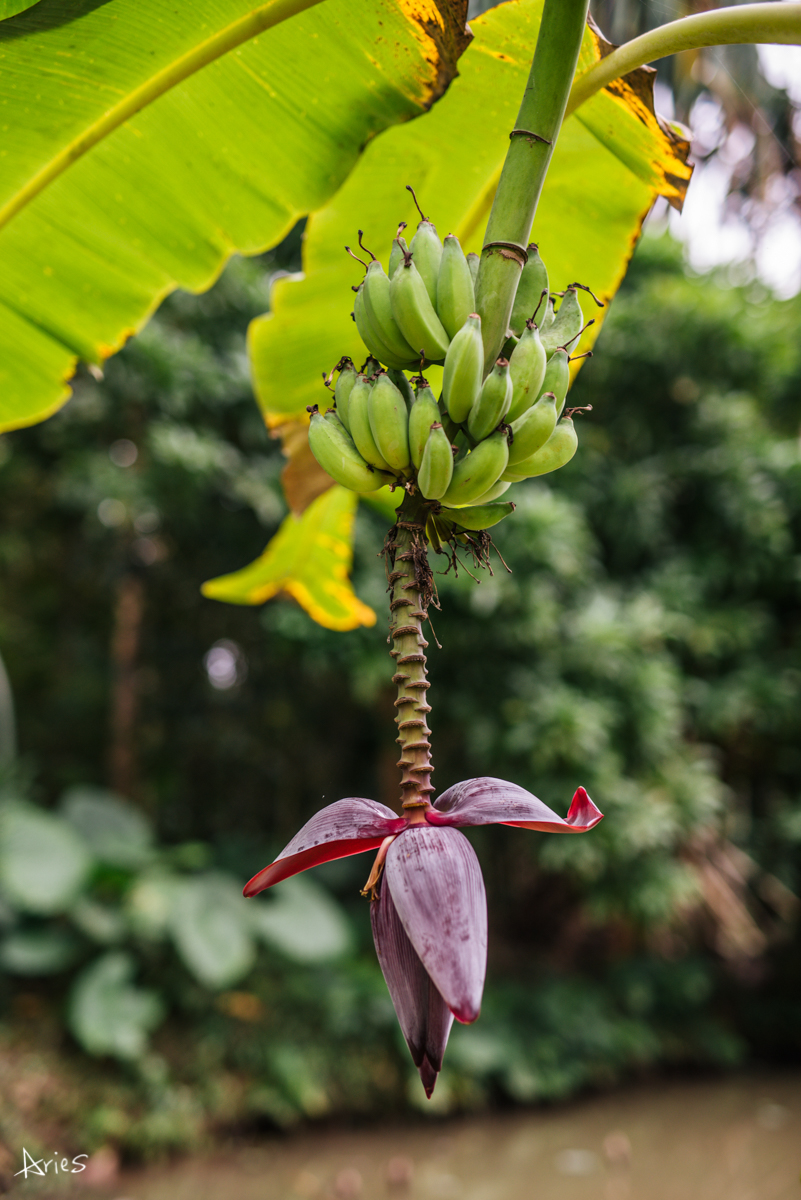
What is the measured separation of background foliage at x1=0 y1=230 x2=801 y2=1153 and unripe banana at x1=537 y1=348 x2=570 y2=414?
2.18m

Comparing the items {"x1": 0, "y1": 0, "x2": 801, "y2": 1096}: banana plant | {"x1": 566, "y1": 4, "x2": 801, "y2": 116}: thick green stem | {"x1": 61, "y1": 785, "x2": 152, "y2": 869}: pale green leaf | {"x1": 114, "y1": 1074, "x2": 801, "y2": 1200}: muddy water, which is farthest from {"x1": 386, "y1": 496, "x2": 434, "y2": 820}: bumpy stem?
{"x1": 61, "y1": 785, "x2": 152, "y2": 869}: pale green leaf

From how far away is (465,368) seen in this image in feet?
1.53

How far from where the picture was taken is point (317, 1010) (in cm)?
338

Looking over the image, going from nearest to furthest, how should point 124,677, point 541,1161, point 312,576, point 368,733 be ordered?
point 312,576
point 541,1161
point 124,677
point 368,733

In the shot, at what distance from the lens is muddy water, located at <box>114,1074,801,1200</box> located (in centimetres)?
283

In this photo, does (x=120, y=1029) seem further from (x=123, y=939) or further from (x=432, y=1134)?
(x=432, y=1134)

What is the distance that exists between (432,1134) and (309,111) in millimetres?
3816

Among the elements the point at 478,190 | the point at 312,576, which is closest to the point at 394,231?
the point at 478,190

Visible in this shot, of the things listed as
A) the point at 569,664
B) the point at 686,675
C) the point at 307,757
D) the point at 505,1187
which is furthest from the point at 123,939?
the point at 686,675

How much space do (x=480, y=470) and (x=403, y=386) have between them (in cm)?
10

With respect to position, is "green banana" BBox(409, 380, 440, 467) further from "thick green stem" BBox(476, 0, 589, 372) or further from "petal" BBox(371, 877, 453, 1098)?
"petal" BBox(371, 877, 453, 1098)

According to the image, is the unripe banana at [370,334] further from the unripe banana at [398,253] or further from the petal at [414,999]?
the petal at [414,999]

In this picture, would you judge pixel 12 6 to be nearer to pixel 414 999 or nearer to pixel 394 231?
pixel 394 231

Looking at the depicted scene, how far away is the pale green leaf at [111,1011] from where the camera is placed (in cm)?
275
